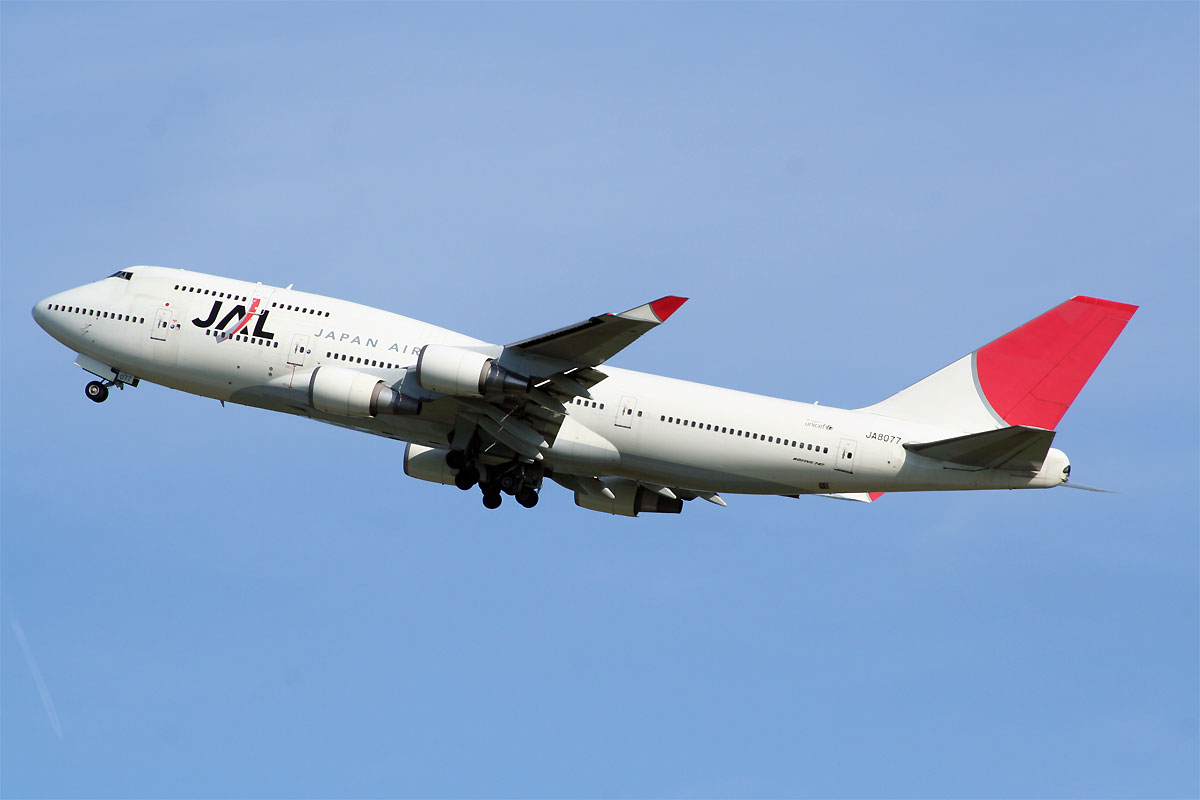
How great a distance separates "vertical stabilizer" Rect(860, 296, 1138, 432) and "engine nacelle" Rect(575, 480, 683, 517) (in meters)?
7.20

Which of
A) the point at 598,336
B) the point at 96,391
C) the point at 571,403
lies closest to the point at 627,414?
the point at 571,403

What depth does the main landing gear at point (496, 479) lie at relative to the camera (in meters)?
38.0

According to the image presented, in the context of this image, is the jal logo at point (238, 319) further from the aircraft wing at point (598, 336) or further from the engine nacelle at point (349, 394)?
the aircraft wing at point (598, 336)

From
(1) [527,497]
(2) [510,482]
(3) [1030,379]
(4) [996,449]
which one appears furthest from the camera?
(1) [527,497]

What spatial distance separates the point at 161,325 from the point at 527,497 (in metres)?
11.8

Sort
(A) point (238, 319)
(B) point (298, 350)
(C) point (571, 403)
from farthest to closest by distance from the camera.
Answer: (A) point (238, 319), (B) point (298, 350), (C) point (571, 403)

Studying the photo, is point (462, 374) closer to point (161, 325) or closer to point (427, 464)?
point (427, 464)

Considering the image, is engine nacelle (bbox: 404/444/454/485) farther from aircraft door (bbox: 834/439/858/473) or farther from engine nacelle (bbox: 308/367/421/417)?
aircraft door (bbox: 834/439/858/473)

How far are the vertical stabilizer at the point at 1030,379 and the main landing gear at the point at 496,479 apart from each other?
33.5 ft

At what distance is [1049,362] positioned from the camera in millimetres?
38062

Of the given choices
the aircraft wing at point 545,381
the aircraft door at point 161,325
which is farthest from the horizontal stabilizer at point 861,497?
the aircraft door at point 161,325

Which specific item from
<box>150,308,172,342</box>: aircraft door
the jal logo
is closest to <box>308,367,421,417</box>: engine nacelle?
the jal logo

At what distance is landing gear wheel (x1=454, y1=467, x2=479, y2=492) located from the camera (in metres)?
38.2

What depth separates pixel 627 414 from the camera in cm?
3641
